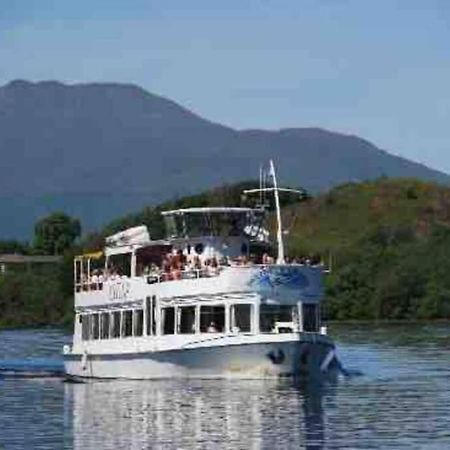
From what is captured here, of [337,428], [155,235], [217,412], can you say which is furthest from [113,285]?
[155,235]

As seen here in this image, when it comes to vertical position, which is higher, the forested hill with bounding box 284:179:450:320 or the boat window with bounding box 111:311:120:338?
the forested hill with bounding box 284:179:450:320

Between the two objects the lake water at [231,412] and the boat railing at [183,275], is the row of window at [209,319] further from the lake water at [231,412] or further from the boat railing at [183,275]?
the lake water at [231,412]

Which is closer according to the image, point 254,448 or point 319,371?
point 254,448

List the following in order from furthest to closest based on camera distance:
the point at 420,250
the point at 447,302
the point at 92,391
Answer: the point at 420,250 < the point at 447,302 < the point at 92,391

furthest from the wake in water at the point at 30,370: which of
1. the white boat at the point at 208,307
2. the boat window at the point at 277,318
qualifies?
the boat window at the point at 277,318

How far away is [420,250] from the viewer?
169625 mm

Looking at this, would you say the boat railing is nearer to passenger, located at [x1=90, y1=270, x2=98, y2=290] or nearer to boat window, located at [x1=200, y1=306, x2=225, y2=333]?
boat window, located at [x1=200, y1=306, x2=225, y2=333]

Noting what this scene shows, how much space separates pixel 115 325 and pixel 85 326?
359 centimetres

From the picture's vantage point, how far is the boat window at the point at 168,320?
62.5 m

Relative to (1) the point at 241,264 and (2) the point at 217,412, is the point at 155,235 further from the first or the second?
(2) the point at 217,412

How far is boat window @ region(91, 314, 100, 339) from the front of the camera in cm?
6875

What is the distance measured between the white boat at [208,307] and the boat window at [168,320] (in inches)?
1.4

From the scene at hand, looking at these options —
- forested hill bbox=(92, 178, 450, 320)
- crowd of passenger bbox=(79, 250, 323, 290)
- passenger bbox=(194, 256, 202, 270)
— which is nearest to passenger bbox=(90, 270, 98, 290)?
crowd of passenger bbox=(79, 250, 323, 290)

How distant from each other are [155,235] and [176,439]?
85.2 m
